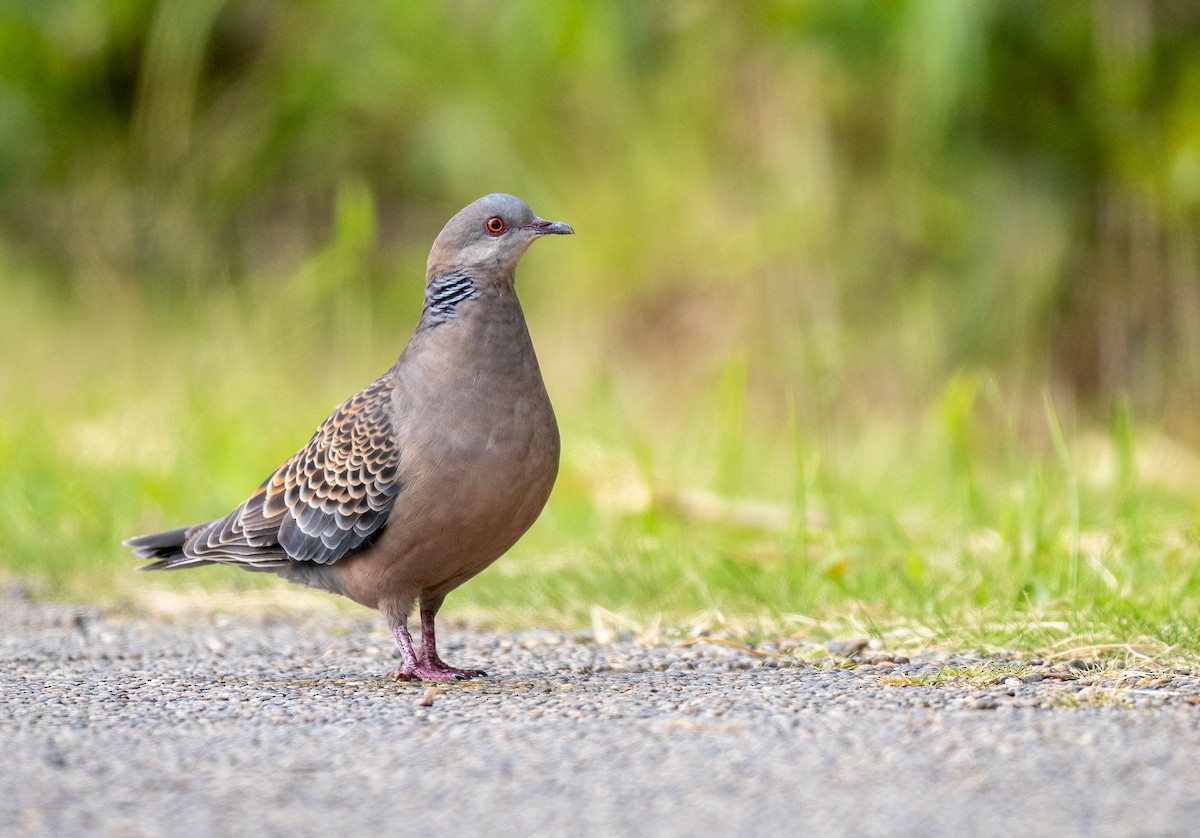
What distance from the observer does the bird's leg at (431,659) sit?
12.8 ft

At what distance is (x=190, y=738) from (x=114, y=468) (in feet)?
14.6

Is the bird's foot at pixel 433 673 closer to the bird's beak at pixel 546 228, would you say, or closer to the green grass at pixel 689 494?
the green grass at pixel 689 494

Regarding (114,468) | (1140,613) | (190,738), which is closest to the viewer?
(190,738)

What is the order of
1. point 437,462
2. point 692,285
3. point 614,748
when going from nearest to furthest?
point 614,748, point 437,462, point 692,285

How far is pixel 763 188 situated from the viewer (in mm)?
9258

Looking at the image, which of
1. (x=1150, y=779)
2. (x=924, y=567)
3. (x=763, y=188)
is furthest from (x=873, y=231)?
(x=1150, y=779)

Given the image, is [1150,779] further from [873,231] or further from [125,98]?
[125,98]

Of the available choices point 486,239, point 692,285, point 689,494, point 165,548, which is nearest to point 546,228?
point 486,239

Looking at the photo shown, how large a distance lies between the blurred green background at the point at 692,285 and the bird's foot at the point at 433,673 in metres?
0.90

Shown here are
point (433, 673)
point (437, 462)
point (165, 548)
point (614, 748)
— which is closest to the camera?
point (614, 748)

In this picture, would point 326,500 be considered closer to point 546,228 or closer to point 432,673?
point 432,673

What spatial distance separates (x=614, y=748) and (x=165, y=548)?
7.37ft

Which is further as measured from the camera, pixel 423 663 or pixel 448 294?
pixel 448 294

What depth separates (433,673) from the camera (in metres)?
3.90
